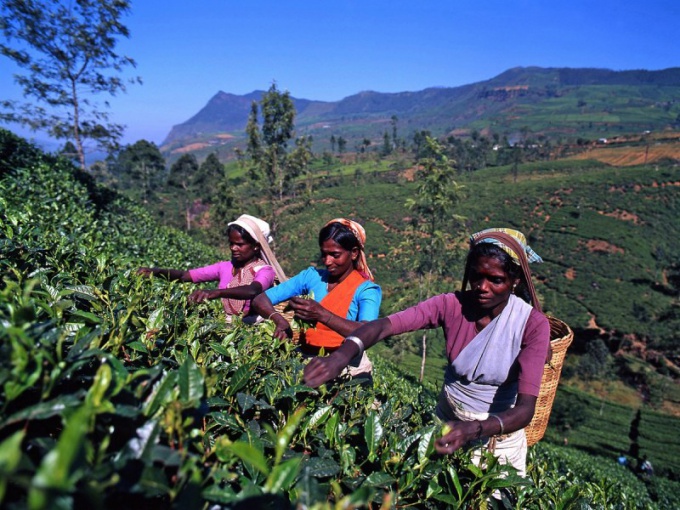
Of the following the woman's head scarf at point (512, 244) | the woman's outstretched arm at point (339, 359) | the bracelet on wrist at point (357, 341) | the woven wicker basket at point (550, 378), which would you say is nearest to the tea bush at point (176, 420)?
the woman's outstretched arm at point (339, 359)

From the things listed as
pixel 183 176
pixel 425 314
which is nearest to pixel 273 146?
pixel 425 314

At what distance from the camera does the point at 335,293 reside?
2.53 m

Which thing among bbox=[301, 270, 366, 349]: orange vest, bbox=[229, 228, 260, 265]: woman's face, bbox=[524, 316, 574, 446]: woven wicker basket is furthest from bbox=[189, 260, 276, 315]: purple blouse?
bbox=[524, 316, 574, 446]: woven wicker basket

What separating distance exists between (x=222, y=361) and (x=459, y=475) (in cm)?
90

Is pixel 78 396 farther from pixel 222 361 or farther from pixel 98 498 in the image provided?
pixel 222 361

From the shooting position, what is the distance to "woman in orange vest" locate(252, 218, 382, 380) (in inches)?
83.9

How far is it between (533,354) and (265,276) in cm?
183

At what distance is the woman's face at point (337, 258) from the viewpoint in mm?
2482

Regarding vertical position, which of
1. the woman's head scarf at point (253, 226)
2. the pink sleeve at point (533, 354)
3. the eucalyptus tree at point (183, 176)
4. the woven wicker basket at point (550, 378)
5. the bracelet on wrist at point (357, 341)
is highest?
the woman's head scarf at point (253, 226)

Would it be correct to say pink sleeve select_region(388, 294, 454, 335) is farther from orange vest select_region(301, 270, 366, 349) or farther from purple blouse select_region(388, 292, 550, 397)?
orange vest select_region(301, 270, 366, 349)

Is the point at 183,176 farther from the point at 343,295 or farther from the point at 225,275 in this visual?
the point at 343,295

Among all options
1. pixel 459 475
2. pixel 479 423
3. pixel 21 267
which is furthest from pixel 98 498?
pixel 21 267

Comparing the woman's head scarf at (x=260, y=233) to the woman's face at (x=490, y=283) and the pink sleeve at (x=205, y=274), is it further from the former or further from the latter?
the woman's face at (x=490, y=283)

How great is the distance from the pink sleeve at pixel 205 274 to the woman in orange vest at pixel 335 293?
2.52 ft
